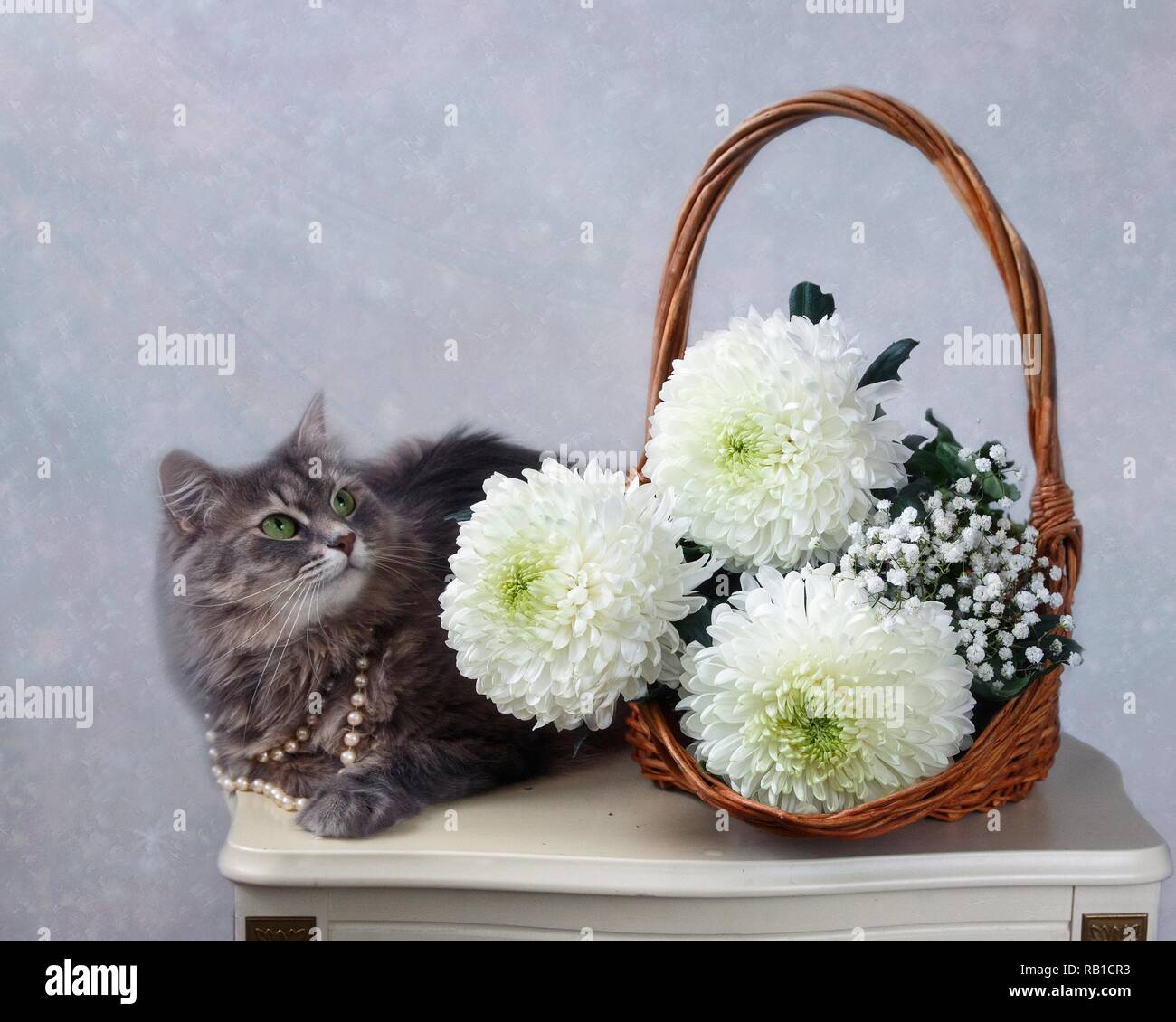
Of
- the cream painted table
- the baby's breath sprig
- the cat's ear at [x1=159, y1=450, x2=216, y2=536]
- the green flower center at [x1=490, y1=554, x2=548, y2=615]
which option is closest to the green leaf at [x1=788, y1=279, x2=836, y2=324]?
the baby's breath sprig

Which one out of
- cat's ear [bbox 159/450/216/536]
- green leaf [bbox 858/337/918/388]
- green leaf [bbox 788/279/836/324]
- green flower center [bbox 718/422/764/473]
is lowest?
cat's ear [bbox 159/450/216/536]

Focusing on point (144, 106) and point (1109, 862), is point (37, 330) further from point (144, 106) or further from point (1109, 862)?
point (1109, 862)

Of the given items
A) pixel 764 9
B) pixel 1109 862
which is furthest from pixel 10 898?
pixel 764 9

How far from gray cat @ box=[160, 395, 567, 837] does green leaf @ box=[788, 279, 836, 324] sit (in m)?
0.45

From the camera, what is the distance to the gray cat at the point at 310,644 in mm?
1027

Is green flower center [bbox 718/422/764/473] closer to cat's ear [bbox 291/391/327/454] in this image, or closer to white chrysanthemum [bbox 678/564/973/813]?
white chrysanthemum [bbox 678/564/973/813]

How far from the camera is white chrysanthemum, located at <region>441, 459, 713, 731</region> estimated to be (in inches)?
33.2

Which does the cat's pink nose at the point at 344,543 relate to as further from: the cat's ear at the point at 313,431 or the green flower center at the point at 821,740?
the green flower center at the point at 821,740

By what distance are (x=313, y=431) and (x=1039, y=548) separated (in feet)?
2.29

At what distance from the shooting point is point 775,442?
87cm

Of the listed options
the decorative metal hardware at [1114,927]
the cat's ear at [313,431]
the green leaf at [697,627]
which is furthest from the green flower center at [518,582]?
the decorative metal hardware at [1114,927]

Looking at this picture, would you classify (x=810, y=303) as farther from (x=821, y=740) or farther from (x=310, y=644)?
(x=310, y=644)

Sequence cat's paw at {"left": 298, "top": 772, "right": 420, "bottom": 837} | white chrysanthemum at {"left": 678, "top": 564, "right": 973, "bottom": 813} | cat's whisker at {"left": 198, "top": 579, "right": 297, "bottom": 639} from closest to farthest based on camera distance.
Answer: white chrysanthemum at {"left": 678, "top": 564, "right": 973, "bottom": 813} < cat's paw at {"left": 298, "top": 772, "right": 420, "bottom": 837} < cat's whisker at {"left": 198, "top": 579, "right": 297, "bottom": 639}

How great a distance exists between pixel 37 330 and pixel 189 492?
2.30ft
